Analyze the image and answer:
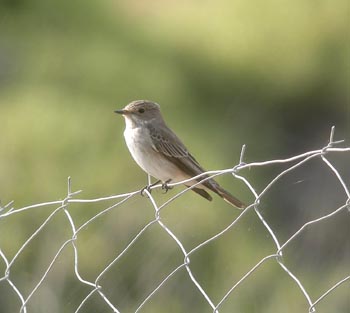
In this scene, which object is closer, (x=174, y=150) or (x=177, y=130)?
(x=174, y=150)

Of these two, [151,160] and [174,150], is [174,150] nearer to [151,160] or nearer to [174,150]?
[174,150]

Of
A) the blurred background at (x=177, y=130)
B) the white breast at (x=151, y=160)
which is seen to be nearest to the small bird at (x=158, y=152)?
the white breast at (x=151, y=160)

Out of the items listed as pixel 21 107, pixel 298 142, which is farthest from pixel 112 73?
pixel 298 142

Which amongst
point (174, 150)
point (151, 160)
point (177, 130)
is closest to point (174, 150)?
point (174, 150)

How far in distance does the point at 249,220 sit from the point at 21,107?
3261 mm

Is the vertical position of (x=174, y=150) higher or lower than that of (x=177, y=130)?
higher

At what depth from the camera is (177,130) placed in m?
10.1

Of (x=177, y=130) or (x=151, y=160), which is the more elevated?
(x=151, y=160)

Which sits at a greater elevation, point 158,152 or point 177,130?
point 158,152

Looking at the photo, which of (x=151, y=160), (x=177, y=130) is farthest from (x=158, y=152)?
(x=177, y=130)

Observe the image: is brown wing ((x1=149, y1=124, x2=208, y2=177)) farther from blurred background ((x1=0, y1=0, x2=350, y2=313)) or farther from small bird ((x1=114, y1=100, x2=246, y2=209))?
blurred background ((x1=0, y1=0, x2=350, y2=313))

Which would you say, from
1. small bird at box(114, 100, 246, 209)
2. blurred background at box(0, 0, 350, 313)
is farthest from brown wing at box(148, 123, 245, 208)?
blurred background at box(0, 0, 350, 313)

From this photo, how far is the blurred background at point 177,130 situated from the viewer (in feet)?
22.2

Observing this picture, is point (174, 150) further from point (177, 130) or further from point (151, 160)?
→ point (177, 130)
